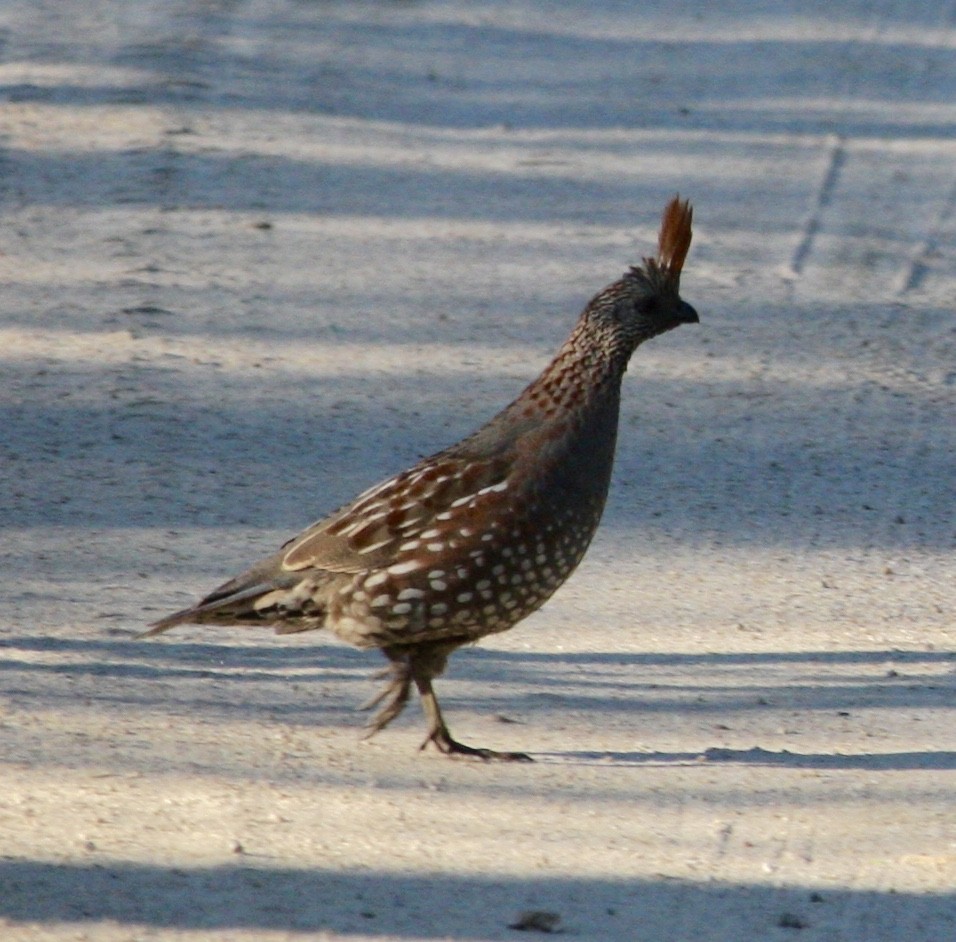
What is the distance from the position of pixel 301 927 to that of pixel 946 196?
837cm

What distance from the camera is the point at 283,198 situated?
11055mm

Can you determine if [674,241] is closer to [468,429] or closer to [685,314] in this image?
[685,314]

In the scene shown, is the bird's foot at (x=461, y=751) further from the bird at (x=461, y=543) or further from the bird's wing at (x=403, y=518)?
the bird's wing at (x=403, y=518)

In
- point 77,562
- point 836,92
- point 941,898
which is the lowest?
point 77,562

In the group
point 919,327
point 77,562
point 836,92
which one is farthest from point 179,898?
point 836,92

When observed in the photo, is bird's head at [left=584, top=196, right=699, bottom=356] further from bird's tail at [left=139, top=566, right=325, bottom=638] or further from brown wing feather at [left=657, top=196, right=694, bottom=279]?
bird's tail at [left=139, top=566, right=325, bottom=638]

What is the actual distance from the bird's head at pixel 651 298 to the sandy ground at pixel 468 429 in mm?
1127

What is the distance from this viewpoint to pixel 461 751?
5.56 meters

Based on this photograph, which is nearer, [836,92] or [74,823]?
[74,823]

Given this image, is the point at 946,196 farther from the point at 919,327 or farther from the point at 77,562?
the point at 77,562

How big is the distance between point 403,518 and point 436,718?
0.55 m

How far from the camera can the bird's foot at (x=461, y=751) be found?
5.55 m

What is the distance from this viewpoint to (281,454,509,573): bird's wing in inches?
215

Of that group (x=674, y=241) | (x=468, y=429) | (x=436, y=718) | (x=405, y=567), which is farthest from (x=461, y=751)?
(x=468, y=429)
